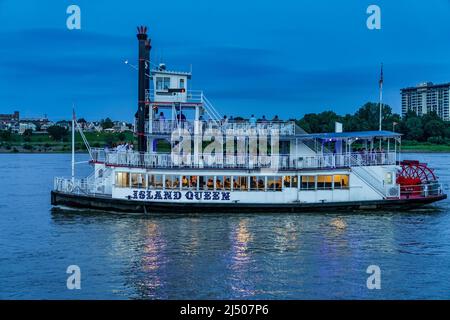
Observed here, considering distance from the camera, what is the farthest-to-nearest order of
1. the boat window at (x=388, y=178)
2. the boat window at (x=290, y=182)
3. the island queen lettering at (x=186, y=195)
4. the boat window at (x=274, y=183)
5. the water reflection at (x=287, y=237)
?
1. the boat window at (x=388, y=178)
2. the boat window at (x=290, y=182)
3. the boat window at (x=274, y=183)
4. the island queen lettering at (x=186, y=195)
5. the water reflection at (x=287, y=237)

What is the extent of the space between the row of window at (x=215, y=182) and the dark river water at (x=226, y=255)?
1978mm

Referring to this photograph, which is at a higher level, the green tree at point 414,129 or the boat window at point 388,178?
the green tree at point 414,129

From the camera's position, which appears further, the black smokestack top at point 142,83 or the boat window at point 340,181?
the black smokestack top at point 142,83

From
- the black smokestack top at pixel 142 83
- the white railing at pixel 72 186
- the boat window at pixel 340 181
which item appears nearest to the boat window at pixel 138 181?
the black smokestack top at pixel 142 83

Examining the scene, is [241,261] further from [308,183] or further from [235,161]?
[308,183]

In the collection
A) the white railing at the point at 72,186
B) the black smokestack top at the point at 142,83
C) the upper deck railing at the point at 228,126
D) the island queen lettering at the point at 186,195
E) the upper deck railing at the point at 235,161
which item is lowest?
the island queen lettering at the point at 186,195

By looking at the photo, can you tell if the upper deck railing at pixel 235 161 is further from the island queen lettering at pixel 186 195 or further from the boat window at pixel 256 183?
the island queen lettering at pixel 186 195

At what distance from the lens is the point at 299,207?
3728 cm

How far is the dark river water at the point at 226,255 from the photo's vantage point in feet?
71.2

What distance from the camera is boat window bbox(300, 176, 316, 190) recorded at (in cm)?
3784
